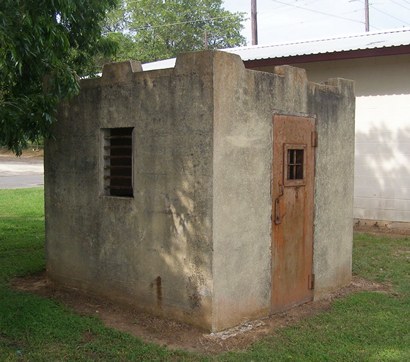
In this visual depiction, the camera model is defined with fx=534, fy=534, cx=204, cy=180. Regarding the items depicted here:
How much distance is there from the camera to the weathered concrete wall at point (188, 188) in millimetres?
5008

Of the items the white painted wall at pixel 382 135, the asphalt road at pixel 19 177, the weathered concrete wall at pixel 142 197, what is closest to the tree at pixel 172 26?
the asphalt road at pixel 19 177

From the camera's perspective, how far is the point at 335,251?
6.75 metres

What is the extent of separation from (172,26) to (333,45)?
3305cm

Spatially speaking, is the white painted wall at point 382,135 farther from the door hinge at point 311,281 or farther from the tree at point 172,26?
the tree at point 172,26

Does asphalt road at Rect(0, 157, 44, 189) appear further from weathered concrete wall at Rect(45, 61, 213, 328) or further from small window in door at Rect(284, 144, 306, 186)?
small window in door at Rect(284, 144, 306, 186)

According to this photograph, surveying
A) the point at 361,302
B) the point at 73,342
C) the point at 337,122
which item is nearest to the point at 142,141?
the point at 73,342

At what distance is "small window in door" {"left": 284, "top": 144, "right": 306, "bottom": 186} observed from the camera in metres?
5.83

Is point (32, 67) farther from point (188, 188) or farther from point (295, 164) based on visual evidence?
point (295, 164)

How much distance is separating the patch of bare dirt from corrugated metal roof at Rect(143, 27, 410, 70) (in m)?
6.08

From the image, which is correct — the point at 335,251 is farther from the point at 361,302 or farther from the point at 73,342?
the point at 73,342

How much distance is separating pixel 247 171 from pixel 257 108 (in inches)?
25.7

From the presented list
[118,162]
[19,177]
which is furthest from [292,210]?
[19,177]

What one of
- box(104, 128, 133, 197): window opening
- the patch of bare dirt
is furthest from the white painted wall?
box(104, 128, 133, 197): window opening

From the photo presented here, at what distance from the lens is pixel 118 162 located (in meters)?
5.96
